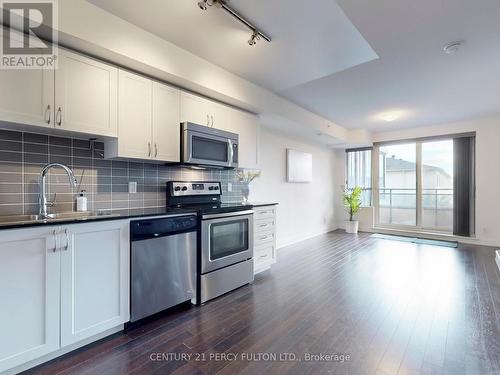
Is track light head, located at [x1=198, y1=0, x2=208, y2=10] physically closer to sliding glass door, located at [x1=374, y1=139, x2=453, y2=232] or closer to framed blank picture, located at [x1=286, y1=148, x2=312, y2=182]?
framed blank picture, located at [x1=286, y1=148, x2=312, y2=182]

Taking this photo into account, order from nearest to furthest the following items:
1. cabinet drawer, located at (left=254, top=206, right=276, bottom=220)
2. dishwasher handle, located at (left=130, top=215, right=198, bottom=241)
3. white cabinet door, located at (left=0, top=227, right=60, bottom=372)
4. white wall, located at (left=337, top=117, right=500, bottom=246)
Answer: white cabinet door, located at (left=0, top=227, right=60, bottom=372), dishwasher handle, located at (left=130, top=215, right=198, bottom=241), cabinet drawer, located at (left=254, top=206, right=276, bottom=220), white wall, located at (left=337, top=117, right=500, bottom=246)

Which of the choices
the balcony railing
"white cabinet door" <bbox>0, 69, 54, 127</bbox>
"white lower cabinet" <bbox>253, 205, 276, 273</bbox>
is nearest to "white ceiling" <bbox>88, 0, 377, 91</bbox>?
"white cabinet door" <bbox>0, 69, 54, 127</bbox>

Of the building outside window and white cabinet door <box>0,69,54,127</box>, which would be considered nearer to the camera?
white cabinet door <box>0,69,54,127</box>

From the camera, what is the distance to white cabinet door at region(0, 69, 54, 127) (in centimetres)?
167

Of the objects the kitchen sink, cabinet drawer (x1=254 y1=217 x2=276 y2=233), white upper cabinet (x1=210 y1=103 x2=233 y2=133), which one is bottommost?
cabinet drawer (x1=254 y1=217 x2=276 y2=233)

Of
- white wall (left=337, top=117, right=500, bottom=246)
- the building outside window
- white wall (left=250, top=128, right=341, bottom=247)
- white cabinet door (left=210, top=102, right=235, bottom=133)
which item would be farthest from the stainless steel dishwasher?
white wall (left=337, top=117, right=500, bottom=246)

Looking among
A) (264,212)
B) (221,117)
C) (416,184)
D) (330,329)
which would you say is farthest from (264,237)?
(416,184)

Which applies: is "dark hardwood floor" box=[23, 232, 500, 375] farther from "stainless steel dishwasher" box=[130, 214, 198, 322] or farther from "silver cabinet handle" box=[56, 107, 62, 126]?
"silver cabinet handle" box=[56, 107, 62, 126]

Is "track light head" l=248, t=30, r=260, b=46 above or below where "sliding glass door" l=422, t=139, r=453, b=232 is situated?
above

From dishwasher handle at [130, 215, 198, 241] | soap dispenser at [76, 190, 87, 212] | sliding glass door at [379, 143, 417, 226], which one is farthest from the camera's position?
sliding glass door at [379, 143, 417, 226]

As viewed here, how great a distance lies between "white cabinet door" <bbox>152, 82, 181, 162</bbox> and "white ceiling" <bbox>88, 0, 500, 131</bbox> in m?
0.50

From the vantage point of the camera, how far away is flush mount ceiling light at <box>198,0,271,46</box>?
1843 millimetres

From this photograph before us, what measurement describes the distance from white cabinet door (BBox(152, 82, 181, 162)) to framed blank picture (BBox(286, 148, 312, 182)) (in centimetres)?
290

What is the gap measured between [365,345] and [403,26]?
2.60 metres
